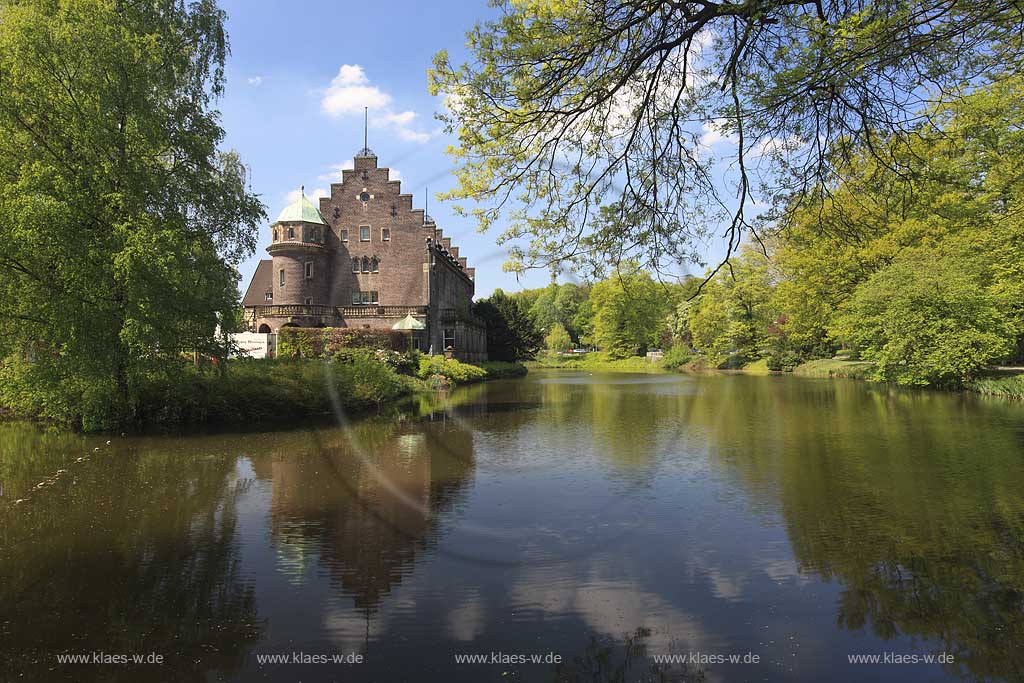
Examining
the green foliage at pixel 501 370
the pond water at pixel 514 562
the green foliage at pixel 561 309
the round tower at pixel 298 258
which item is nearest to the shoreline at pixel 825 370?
the green foliage at pixel 561 309

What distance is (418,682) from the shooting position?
4398 millimetres

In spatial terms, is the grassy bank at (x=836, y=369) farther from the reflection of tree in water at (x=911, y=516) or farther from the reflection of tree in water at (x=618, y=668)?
the reflection of tree in water at (x=618, y=668)

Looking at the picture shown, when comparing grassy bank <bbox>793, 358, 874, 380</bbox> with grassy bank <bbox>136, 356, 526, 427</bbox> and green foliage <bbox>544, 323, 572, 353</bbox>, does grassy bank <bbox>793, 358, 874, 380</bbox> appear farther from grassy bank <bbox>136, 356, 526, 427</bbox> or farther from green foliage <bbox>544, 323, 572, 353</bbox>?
green foliage <bbox>544, 323, 572, 353</bbox>

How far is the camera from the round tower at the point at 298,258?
42812mm

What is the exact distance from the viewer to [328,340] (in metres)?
34.9

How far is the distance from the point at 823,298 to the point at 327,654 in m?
42.3

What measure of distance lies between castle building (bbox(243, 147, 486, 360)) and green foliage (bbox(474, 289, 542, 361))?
36.4ft

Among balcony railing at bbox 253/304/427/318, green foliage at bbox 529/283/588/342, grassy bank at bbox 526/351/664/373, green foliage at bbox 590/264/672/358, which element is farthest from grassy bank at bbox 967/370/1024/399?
green foliage at bbox 529/283/588/342

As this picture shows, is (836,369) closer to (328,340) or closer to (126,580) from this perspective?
(328,340)

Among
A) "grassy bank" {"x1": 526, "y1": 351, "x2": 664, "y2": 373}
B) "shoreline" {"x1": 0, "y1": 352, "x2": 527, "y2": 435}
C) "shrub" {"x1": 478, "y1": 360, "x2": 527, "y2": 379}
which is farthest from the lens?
"grassy bank" {"x1": 526, "y1": 351, "x2": 664, "y2": 373}

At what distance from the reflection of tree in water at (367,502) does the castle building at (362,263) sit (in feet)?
92.8

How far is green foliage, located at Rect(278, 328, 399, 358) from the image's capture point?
1303 inches

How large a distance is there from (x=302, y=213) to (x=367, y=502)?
Result: 38.3 metres

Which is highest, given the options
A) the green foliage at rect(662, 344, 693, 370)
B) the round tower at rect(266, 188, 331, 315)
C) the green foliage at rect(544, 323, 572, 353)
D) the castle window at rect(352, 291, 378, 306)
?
the round tower at rect(266, 188, 331, 315)
